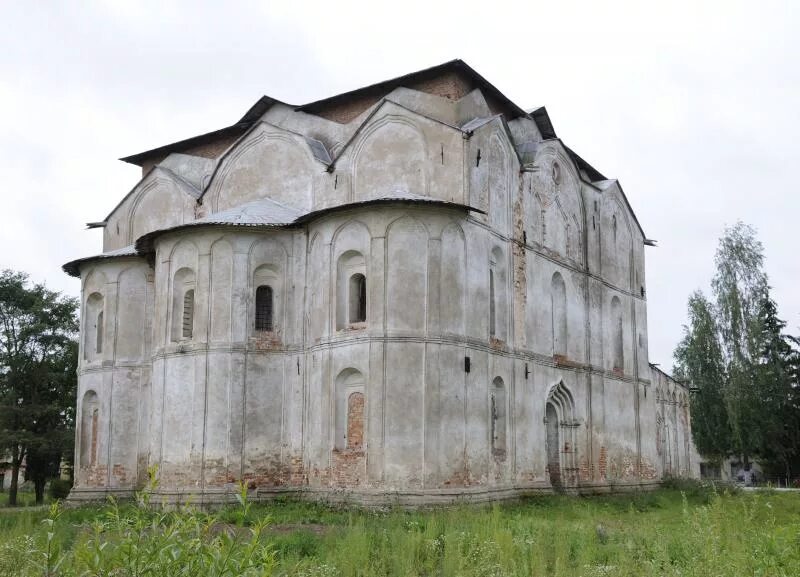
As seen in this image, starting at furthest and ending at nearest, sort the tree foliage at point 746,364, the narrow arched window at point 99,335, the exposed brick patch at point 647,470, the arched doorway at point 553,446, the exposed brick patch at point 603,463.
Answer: the tree foliage at point 746,364 → the exposed brick patch at point 647,470 → the exposed brick patch at point 603,463 → the narrow arched window at point 99,335 → the arched doorway at point 553,446

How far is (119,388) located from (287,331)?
18.8 feet

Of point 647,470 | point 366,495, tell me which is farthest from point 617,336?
point 366,495

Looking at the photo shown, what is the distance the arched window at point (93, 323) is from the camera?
23.7 metres

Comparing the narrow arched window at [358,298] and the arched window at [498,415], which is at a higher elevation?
the narrow arched window at [358,298]

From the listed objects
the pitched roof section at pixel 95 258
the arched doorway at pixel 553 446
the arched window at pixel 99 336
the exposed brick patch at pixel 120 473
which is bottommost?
the exposed brick patch at pixel 120 473

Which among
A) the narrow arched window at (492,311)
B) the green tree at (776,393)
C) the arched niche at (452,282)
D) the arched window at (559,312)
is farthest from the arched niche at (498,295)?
the green tree at (776,393)

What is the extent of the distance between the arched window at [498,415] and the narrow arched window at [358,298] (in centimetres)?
353

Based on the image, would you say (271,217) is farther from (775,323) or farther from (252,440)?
(775,323)

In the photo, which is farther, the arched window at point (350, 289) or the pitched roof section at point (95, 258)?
the pitched roof section at point (95, 258)

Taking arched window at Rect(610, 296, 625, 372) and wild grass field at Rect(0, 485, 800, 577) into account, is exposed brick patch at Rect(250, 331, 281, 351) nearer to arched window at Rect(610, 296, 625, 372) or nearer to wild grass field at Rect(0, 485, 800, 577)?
wild grass field at Rect(0, 485, 800, 577)

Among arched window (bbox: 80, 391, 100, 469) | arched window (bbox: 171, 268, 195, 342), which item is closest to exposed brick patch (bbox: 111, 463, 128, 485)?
arched window (bbox: 80, 391, 100, 469)

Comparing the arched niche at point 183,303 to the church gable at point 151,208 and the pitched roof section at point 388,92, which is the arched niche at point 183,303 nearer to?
the church gable at point 151,208

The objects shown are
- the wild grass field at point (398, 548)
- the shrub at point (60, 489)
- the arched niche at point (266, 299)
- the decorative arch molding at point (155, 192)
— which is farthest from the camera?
the shrub at point (60, 489)

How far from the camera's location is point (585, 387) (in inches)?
938
